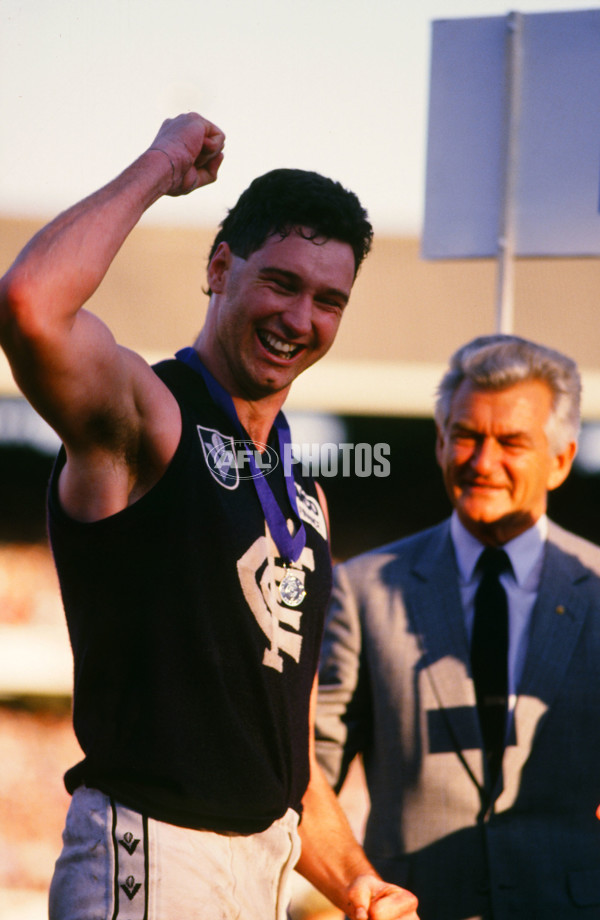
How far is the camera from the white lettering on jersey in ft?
5.65

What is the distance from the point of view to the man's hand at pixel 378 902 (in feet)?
6.25

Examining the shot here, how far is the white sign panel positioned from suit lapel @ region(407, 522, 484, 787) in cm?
89

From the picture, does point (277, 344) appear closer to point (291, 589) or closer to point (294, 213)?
point (294, 213)

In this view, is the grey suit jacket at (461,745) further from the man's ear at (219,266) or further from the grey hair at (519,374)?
the man's ear at (219,266)

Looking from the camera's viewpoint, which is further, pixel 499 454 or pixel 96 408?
pixel 499 454

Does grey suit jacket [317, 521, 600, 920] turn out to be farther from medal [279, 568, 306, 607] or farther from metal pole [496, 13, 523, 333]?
medal [279, 568, 306, 607]

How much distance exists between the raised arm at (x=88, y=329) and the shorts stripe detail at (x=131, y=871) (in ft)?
1.68

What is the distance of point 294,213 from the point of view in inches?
76.2

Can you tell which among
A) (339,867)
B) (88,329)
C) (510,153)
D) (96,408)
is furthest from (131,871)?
(510,153)

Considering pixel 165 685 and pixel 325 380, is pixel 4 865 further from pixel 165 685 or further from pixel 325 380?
pixel 165 685

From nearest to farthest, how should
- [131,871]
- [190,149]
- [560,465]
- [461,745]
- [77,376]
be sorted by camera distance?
1. [77,376]
2. [131,871]
3. [190,149]
4. [461,745]
5. [560,465]

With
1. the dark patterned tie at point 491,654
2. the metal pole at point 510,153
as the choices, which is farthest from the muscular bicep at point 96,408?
the metal pole at point 510,153

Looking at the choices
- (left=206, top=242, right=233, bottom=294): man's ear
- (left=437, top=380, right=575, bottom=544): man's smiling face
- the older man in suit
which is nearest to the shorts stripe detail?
(left=206, top=242, right=233, bottom=294): man's ear

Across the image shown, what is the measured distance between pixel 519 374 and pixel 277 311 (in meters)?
1.07
